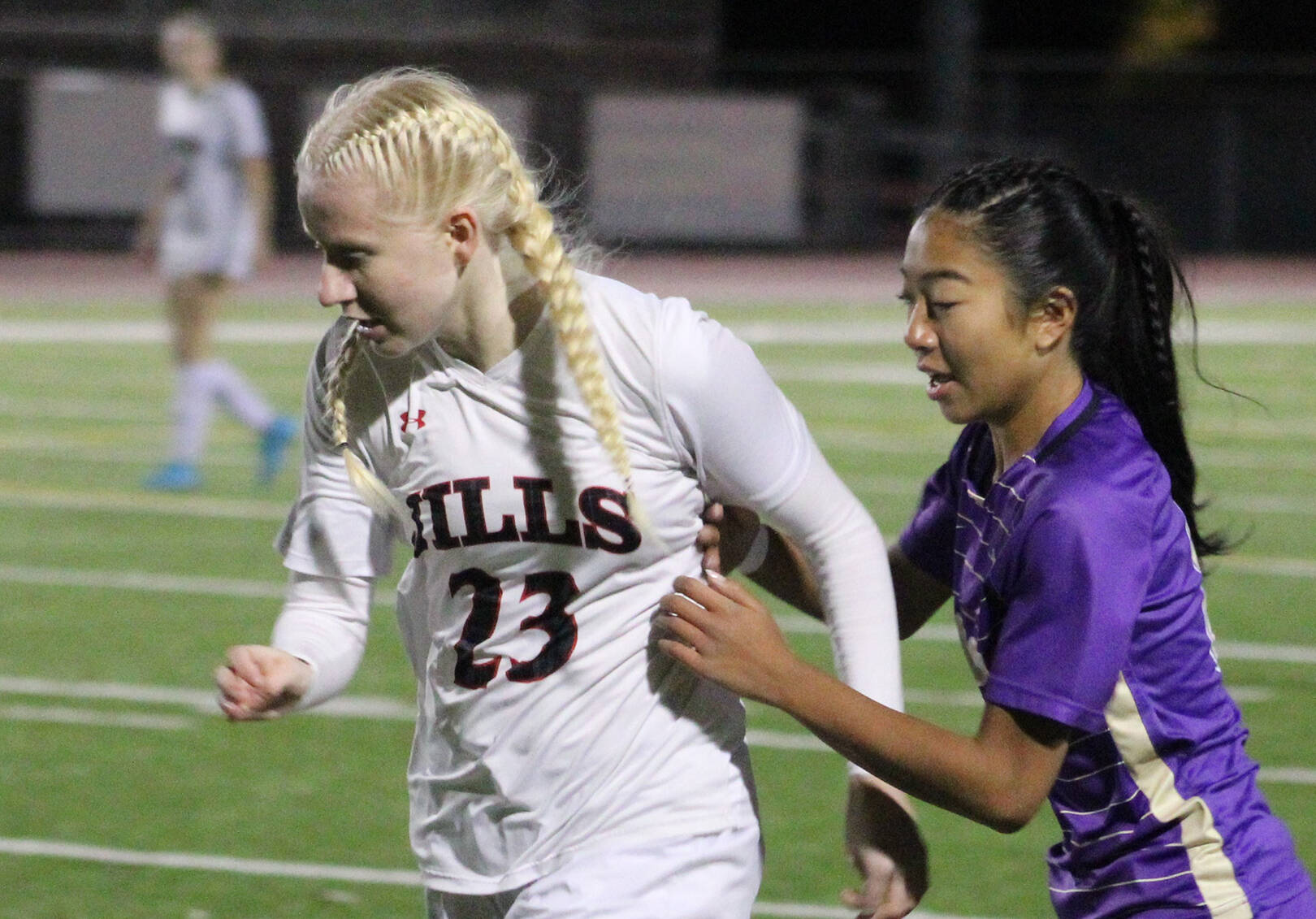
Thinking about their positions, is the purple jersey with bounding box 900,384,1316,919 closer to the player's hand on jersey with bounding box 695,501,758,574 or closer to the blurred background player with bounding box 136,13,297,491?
the player's hand on jersey with bounding box 695,501,758,574

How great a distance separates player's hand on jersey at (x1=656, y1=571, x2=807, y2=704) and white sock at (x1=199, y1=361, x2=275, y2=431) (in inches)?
324

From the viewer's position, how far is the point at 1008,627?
2.68 metres

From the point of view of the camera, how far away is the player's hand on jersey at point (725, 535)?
3.00 metres

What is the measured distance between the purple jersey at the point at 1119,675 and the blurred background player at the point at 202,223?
27.7ft

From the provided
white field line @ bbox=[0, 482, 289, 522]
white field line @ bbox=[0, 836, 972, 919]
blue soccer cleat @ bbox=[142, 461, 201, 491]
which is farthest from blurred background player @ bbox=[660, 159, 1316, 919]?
blue soccer cleat @ bbox=[142, 461, 201, 491]

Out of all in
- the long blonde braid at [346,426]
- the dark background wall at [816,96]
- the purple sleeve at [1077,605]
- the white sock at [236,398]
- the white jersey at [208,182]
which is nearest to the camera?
the purple sleeve at [1077,605]

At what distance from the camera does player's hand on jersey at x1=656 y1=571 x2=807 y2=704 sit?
9.04ft

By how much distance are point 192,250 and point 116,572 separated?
99.7 inches

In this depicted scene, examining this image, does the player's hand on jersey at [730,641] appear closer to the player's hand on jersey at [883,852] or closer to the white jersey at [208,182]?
the player's hand on jersey at [883,852]

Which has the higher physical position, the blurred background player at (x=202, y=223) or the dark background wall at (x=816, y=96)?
the blurred background player at (x=202, y=223)

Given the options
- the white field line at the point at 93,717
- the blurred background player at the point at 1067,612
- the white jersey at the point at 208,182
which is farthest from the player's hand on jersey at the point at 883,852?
the white jersey at the point at 208,182

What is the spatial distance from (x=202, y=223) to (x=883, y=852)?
880 centimetres

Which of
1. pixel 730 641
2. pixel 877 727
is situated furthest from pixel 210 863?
pixel 877 727

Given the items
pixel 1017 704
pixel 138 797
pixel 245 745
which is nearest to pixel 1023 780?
pixel 1017 704
